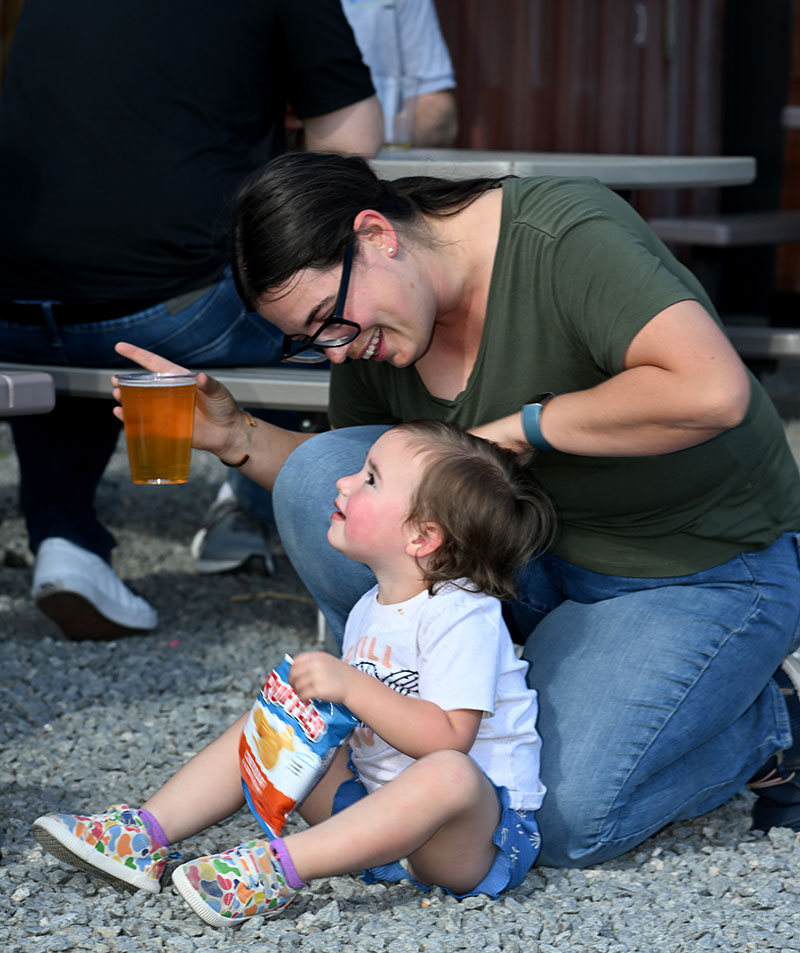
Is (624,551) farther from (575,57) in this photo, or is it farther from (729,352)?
(575,57)

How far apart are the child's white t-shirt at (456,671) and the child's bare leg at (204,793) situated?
0.63 ft

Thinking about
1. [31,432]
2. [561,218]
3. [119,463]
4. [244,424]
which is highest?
[561,218]

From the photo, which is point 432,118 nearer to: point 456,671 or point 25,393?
point 25,393

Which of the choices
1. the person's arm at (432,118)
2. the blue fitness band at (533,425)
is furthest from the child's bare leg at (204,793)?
the person's arm at (432,118)

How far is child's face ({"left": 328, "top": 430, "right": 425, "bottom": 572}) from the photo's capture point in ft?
6.81

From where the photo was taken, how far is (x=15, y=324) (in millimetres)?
3076

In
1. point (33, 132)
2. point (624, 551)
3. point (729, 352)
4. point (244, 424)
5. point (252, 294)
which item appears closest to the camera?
point (729, 352)

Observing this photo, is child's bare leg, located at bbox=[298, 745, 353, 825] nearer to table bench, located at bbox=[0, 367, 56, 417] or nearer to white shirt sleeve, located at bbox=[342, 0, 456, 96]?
table bench, located at bbox=[0, 367, 56, 417]

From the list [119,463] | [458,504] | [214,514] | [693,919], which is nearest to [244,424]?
[458,504]

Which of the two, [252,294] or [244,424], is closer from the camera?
[252,294]

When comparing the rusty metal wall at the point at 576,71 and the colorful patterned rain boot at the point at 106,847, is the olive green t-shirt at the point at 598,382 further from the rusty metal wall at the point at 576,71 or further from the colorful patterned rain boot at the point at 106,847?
the rusty metal wall at the point at 576,71

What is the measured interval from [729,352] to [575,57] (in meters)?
5.19

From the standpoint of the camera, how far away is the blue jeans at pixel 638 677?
7.16 ft

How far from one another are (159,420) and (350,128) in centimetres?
101
